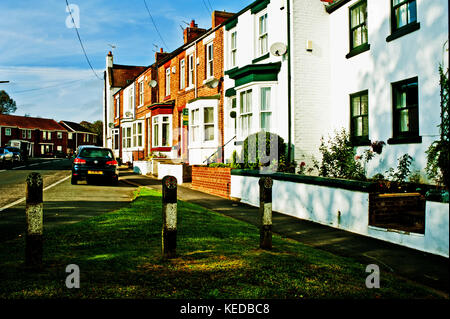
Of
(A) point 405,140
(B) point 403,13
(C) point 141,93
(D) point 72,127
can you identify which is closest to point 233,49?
(B) point 403,13

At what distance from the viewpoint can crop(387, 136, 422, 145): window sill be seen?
10.3 m

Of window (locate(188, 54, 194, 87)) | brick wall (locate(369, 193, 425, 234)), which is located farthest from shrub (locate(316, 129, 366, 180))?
window (locate(188, 54, 194, 87))

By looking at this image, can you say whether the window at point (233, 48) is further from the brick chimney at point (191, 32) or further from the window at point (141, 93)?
the window at point (141, 93)

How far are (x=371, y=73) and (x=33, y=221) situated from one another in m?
11.0

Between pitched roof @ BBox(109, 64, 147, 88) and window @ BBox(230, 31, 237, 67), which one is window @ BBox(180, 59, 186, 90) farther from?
pitched roof @ BBox(109, 64, 147, 88)

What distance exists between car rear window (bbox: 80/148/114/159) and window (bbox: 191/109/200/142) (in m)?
4.89

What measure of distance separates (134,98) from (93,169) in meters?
19.7

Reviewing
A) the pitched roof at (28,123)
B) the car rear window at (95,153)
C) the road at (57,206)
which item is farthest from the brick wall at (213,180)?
the pitched roof at (28,123)

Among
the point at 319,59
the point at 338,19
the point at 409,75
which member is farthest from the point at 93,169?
the point at 409,75

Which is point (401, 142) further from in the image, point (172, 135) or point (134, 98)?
point (134, 98)

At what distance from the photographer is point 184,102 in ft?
78.5

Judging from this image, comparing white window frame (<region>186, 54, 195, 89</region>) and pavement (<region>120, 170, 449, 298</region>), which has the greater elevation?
white window frame (<region>186, 54, 195, 89</region>)

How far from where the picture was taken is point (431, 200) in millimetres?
6195

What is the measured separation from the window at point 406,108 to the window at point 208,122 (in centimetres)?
1025
